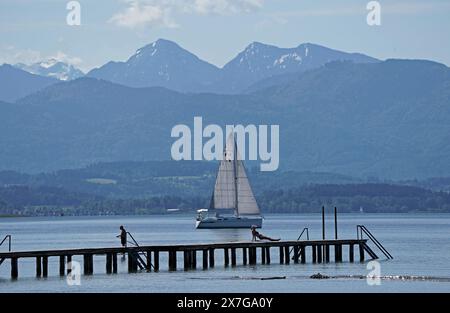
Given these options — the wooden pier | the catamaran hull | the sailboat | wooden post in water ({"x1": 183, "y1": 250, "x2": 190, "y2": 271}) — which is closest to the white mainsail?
the sailboat

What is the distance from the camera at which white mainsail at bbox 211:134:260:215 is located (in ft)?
497

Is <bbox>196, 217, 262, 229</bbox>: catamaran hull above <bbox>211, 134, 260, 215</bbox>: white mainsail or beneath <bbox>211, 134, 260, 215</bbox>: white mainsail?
beneath

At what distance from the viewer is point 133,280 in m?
64.6

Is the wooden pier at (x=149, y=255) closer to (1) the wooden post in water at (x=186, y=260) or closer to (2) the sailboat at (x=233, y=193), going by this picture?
(1) the wooden post in water at (x=186, y=260)

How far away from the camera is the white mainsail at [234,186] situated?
152m

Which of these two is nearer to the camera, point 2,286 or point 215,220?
point 2,286

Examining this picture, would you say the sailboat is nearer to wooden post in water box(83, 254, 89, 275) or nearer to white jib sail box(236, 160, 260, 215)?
white jib sail box(236, 160, 260, 215)

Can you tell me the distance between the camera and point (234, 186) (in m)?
153

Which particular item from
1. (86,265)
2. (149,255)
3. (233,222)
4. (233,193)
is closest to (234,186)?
(233,193)

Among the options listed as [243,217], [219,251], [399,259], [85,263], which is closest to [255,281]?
[85,263]

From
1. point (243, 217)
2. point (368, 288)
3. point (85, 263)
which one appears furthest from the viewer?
point (243, 217)
